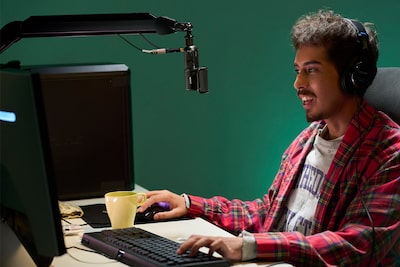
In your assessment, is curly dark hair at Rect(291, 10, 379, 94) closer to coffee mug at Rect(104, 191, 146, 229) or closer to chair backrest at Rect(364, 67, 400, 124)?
chair backrest at Rect(364, 67, 400, 124)

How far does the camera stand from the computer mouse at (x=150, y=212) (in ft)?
6.21

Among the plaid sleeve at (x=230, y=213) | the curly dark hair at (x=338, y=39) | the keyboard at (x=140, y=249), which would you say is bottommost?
the plaid sleeve at (x=230, y=213)

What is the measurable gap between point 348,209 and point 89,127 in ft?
2.53

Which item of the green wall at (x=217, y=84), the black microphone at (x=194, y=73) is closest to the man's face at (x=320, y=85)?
the black microphone at (x=194, y=73)

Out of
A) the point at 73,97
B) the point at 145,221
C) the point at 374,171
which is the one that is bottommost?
the point at 145,221

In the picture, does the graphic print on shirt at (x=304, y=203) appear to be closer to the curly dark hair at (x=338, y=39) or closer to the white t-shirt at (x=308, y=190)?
the white t-shirt at (x=308, y=190)

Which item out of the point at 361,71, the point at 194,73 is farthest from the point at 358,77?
the point at 194,73

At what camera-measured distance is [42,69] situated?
81.0 inches

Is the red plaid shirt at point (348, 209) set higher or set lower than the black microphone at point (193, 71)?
lower

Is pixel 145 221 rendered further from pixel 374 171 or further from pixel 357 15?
pixel 357 15

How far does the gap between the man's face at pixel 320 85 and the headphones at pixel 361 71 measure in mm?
44

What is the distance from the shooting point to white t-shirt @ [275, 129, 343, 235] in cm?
197

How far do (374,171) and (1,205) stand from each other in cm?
92

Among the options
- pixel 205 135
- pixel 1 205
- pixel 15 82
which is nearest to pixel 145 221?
pixel 1 205
